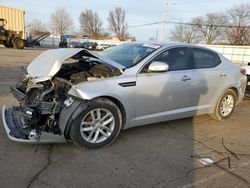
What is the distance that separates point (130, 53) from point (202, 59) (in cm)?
151

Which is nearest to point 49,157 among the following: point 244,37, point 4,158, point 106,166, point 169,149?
point 4,158

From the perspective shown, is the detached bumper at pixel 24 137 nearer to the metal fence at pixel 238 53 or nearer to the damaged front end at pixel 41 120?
the damaged front end at pixel 41 120

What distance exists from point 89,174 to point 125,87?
1.44 m

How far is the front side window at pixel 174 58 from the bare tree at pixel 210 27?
189 feet

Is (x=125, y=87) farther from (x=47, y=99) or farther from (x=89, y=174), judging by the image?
(x=89, y=174)

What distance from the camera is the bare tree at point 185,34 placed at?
6612 centimetres

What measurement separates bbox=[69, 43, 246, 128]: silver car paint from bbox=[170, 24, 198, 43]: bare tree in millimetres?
63461

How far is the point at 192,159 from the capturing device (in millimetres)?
3918

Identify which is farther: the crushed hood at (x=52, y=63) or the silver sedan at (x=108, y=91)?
the crushed hood at (x=52, y=63)

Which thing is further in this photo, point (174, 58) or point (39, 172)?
point (174, 58)

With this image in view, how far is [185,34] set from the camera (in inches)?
2707

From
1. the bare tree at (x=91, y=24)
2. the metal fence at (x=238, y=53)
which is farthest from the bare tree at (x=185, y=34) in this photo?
the metal fence at (x=238, y=53)

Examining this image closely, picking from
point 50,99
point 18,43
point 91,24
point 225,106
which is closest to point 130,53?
point 50,99

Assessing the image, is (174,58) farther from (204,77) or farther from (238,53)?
(238,53)
